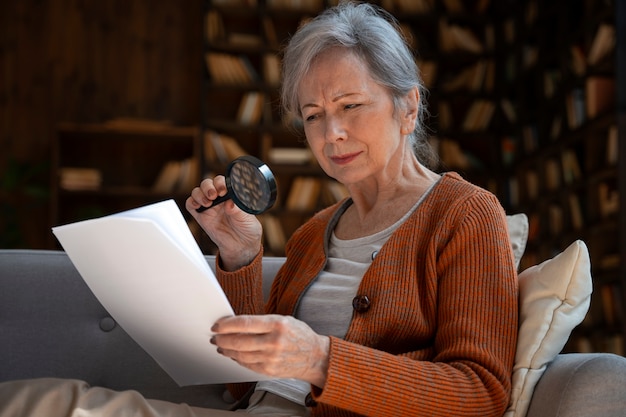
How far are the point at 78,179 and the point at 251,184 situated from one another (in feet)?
13.9

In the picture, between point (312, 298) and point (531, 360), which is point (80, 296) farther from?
point (531, 360)

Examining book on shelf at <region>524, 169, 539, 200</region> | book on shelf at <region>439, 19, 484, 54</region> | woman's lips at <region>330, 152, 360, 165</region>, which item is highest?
woman's lips at <region>330, 152, 360, 165</region>

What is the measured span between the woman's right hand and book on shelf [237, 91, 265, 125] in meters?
3.97

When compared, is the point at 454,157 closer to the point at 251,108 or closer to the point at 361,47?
the point at 251,108

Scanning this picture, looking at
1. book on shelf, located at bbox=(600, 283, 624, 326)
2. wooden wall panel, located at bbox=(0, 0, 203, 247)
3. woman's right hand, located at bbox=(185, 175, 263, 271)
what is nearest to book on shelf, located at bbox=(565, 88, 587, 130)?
book on shelf, located at bbox=(600, 283, 624, 326)

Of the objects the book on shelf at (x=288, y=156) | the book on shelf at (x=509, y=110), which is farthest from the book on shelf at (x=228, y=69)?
the book on shelf at (x=509, y=110)

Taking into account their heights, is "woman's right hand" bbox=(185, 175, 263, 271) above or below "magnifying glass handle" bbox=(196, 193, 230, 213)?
below

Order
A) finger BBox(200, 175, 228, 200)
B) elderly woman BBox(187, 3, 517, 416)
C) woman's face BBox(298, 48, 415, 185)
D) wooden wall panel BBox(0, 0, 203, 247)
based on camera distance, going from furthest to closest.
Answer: wooden wall panel BBox(0, 0, 203, 247) → woman's face BBox(298, 48, 415, 185) → finger BBox(200, 175, 228, 200) → elderly woman BBox(187, 3, 517, 416)

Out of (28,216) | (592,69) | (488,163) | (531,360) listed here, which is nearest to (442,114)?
(488,163)

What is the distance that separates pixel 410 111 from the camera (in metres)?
1.71

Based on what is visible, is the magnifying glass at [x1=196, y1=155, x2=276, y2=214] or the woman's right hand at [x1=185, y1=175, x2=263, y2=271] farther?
the woman's right hand at [x1=185, y1=175, x2=263, y2=271]

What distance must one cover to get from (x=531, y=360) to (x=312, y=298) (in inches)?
18.5

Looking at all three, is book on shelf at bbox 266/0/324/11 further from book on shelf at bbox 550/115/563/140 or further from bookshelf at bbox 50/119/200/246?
book on shelf at bbox 550/115/563/140

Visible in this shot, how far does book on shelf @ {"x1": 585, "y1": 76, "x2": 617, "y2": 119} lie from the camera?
173 inches
